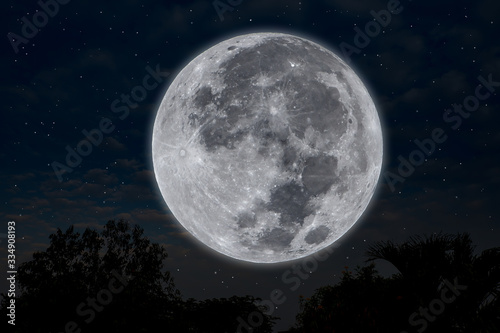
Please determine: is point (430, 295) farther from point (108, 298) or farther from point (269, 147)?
point (108, 298)

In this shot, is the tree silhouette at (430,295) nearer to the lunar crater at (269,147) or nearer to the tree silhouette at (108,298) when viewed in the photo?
the lunar crater at (269,147)

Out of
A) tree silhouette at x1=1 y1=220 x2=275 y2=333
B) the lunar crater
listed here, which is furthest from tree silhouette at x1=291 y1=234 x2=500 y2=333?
tree silhouette at x1=1 y1=220 x2=275 y2=333

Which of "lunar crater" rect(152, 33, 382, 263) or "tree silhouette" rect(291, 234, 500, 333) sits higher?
"lunar crater" rect(152, 33, 382, 263)

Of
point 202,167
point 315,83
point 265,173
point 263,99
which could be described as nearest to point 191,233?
point 202,167

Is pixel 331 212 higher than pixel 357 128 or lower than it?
lower

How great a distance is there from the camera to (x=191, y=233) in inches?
374

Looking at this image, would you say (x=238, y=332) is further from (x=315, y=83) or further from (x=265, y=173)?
(x=315, y=83)

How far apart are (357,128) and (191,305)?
10838 mm

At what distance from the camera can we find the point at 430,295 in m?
7.48

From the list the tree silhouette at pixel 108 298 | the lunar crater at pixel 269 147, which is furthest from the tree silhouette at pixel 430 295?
the tree silhouette at pixel 108 298

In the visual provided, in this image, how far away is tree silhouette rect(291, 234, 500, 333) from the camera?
22.6 feet

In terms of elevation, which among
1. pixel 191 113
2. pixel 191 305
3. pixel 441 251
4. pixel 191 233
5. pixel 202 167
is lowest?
pixel 191 305

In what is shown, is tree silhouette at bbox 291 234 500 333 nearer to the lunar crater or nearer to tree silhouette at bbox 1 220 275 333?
the lunar crater

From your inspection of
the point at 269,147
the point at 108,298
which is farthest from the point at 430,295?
the point at 108,298
